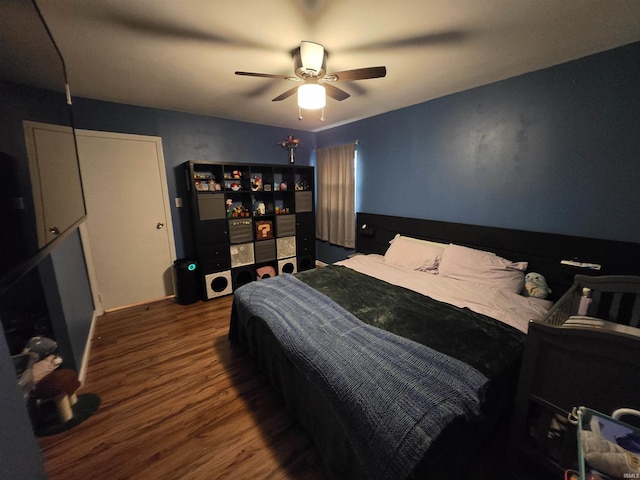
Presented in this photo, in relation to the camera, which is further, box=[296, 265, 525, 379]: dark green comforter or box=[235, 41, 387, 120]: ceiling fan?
box=[235, 41, 387, 120]: ceiling fan

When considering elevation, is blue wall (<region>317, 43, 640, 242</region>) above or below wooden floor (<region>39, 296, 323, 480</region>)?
above

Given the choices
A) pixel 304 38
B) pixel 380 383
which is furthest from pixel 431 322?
pixel 304 38

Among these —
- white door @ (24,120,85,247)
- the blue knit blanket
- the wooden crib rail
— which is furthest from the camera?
the wooden crib rail

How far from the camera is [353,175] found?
11.8ft

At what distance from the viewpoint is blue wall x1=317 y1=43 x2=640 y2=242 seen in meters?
1.68

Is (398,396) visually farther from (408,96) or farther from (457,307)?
(408,96)

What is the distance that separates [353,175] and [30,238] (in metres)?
3.33

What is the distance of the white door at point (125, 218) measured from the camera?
2744 mm

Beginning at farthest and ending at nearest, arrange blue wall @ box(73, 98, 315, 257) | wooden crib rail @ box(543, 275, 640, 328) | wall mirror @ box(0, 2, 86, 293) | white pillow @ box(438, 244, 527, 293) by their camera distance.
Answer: blue wall @ box(73, 98, 315, 257) < white pillow @ box(438, 244, 527, 293) < wooden crib rail @ box(543, 275, 640, 328) < wall mirror @ box(0, 2, 86, 293)

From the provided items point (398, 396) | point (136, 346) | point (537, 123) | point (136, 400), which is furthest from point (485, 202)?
point (136, 346)

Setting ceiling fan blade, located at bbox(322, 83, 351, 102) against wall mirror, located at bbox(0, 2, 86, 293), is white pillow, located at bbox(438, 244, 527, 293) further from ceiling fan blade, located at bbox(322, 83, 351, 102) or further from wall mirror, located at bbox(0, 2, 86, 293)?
wall mirror, located at bbox(0, 2, 86, 293)

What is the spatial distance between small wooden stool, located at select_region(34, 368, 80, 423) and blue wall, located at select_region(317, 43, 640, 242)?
337 cm

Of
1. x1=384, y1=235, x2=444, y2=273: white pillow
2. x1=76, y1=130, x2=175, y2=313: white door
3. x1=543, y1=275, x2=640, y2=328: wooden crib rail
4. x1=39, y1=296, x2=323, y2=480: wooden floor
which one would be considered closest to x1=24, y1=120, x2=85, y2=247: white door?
x1=39, y1=296, x2=323, y2=480: wooden floor

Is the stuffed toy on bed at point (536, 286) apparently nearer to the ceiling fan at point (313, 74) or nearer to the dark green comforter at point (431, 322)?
the dark green comforter at point (431, 322)
